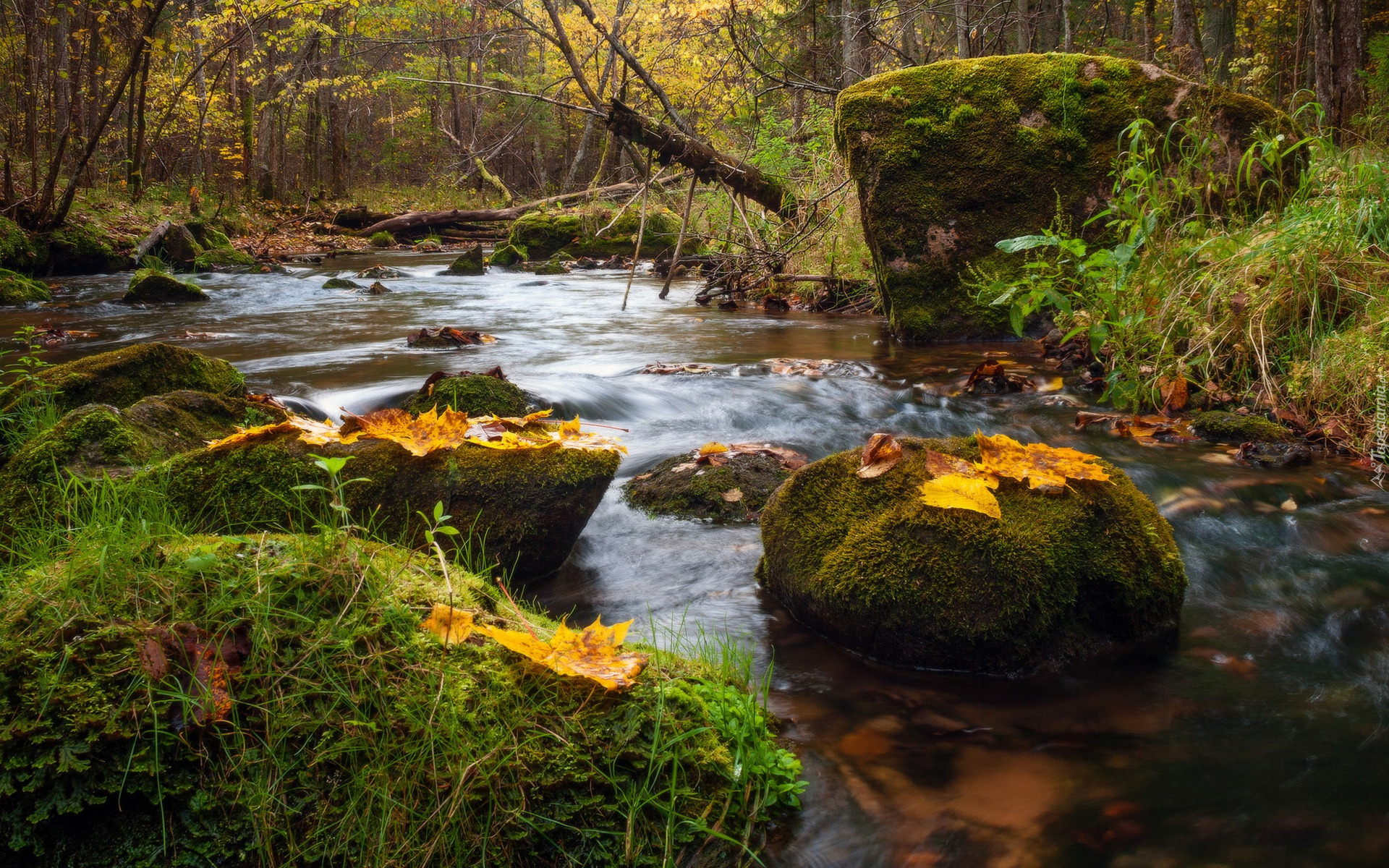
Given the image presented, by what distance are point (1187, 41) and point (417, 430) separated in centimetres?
1244


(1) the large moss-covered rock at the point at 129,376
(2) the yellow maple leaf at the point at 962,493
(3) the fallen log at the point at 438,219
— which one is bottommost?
(2) the yellow maple leaf at the point at 962,493

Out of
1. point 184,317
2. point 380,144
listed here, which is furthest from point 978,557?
point 380,144

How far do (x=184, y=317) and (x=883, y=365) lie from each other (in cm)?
782

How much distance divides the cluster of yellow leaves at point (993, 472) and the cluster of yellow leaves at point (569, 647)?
1128 mm

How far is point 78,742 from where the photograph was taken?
54.8 inches

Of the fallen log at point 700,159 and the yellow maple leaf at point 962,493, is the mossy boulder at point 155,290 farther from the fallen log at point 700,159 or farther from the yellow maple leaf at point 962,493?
the yellow maple leaf at point 962,493

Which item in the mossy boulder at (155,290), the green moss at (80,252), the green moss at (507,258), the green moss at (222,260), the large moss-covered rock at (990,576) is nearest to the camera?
the large moss-covered rock at (990,576)

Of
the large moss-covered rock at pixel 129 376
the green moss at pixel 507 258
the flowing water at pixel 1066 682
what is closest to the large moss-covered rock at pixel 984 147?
the flowing water at pixel 1066 682

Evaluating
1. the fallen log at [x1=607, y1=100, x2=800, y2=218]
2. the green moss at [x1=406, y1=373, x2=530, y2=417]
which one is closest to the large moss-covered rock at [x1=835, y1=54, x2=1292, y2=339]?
the fallen log at [x1=607, y1=100, x2=800, y2=218]

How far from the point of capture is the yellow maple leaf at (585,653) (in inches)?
64.7

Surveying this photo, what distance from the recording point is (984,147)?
698cm

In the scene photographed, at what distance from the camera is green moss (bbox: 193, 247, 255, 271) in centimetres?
1431

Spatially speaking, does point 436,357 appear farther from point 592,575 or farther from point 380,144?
point 380,144

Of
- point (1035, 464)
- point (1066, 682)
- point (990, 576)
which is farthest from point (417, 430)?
point (1066, 682)
